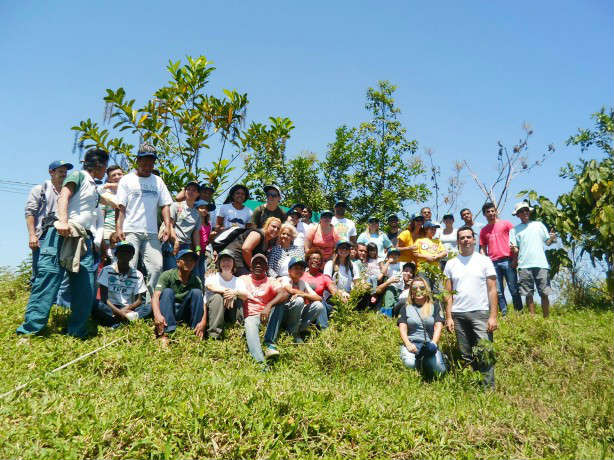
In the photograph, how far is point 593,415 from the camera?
4.22 m

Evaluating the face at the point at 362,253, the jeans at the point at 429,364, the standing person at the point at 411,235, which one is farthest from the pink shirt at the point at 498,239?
the jeans at the point at 429,364

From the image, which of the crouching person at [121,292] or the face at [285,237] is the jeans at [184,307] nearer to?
the crouching person at [121,292]

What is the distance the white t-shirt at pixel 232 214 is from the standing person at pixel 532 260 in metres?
5.13

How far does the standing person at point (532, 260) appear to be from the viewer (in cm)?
807

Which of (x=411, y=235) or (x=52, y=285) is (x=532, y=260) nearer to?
(x=411, y=235)

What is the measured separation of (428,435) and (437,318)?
7.21ft

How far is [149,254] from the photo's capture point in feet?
19.8

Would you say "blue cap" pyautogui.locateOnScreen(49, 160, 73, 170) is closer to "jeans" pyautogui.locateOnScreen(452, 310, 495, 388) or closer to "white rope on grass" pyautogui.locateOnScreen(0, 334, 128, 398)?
"white rope on grass" pyautogui.locateOnScreen(0, 334, 128, 398)

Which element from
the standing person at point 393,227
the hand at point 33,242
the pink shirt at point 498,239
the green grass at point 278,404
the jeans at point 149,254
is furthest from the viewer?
the standing person at point 393,227

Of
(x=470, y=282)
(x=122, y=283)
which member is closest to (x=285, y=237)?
(x=122, y=283)

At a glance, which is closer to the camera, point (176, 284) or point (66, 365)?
point (66, 365)

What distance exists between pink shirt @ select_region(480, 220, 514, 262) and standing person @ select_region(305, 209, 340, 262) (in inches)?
121

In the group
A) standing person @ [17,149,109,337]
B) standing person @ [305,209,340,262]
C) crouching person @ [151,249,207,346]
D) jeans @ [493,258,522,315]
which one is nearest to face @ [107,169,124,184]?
standing person @ [17,149,109,337]

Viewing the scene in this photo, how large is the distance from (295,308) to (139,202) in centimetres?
262
